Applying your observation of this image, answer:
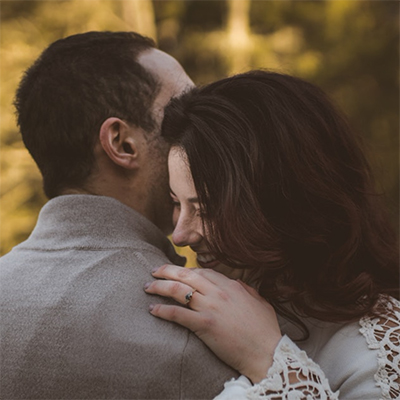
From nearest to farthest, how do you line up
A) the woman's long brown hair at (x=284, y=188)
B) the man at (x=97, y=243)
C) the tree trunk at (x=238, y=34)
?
1. the man at (x=97, y=243)
2. the woman's long brown hair at (x=284, y=188)
3. the tree trunk at (x=238, y=34)

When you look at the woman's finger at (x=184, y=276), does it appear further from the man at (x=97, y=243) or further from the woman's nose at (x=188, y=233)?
the woman's nose at (x=188, y=233)

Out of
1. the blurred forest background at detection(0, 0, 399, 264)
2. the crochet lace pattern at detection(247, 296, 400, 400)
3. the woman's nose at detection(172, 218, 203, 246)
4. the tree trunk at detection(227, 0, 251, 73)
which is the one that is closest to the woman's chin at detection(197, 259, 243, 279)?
the woman's nose at detection(172, 218, 203, 246)

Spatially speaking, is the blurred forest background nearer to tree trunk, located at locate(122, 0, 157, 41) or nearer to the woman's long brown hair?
tree trunk, located at locate(122, 0, 157, 41)

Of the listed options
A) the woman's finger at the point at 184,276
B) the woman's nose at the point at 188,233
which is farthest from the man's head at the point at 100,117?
the woman's finger at the point at 184,276

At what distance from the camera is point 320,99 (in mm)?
1934

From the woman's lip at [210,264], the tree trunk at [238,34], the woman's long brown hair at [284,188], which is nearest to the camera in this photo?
the woman's long brown hair at [284,188]

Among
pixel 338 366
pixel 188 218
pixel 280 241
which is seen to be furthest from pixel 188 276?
pixel 338 366

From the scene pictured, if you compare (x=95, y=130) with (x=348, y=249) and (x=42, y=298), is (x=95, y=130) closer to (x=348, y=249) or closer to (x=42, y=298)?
(x=42, y=298)

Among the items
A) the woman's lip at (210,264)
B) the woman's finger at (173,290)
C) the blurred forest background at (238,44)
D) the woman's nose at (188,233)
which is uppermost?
the woman's nose at (188,233)

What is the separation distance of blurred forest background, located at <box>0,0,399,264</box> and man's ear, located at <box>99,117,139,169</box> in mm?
6473

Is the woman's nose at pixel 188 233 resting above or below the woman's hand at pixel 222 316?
above

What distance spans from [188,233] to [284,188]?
1.08ft

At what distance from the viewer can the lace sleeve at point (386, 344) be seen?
1.58m

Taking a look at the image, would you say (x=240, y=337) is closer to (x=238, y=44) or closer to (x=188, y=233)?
(x=188, y=233)
